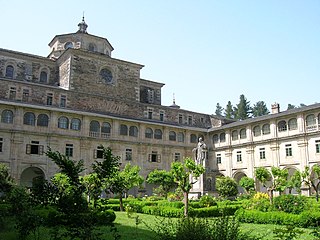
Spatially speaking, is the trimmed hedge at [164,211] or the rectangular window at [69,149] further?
the rectangular window at [69,149]

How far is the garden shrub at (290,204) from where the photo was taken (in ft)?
51.1

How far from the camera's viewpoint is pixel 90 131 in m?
33.6

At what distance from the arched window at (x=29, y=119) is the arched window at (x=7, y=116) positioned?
46.2 inches

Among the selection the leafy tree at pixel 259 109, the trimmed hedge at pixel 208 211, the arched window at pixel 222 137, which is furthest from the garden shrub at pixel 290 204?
the leafy tree at pixel 259 109

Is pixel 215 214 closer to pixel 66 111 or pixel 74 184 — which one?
pixel 74 184

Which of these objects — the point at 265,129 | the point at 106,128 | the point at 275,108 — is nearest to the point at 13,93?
the point at 106,128

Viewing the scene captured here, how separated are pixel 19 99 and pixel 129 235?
24782 millimetres

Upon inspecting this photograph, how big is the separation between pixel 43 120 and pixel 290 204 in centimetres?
2327

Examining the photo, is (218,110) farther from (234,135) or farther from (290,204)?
(290,204)

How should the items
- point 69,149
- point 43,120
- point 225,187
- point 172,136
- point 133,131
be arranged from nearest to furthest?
1. point 225,187
2. point 43,120
3. point 69,149
4. point 133,131
5. point 172,136

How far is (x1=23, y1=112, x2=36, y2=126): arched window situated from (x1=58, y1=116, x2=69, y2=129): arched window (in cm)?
235

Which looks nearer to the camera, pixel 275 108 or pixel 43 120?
pixel 43 120

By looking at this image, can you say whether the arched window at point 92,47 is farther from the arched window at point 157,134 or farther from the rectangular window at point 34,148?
the rectangular window at point 34,148

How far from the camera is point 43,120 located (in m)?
31.4
